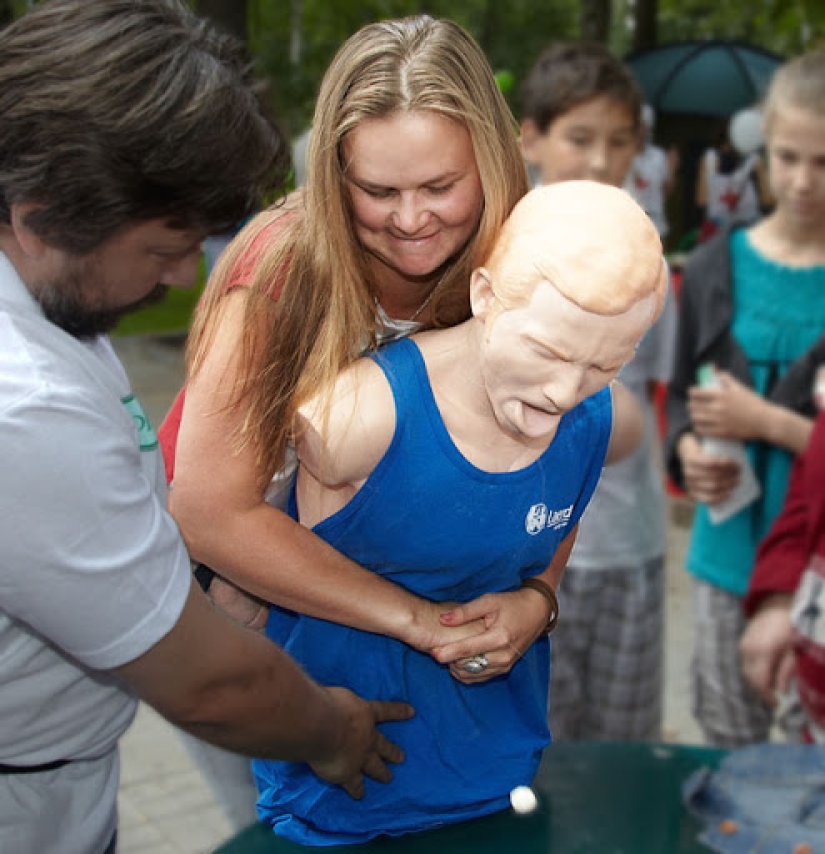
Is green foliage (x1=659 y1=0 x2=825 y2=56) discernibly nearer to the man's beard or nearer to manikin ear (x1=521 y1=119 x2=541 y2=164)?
manikin ear (x1=521 y1=119 x2=541 y2=164)

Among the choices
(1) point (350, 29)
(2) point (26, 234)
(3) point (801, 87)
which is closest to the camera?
(2) point (26, 234)

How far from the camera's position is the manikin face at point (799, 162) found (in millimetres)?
2914

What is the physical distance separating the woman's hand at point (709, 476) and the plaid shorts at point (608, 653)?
269 mm

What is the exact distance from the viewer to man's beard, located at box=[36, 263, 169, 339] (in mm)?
1521

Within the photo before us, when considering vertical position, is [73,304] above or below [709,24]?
above

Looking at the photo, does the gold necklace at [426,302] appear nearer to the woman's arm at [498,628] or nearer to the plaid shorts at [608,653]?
the woman's arm at [498,628]

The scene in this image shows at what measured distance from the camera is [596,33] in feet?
43.7

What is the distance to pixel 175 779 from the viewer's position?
13.2 feet

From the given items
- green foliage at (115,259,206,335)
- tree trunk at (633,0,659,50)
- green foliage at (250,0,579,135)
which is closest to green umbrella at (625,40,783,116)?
tree trunk at (633,0,659,50)

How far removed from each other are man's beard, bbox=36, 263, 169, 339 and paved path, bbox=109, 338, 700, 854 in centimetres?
168

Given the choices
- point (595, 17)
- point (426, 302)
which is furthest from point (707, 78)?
point (426, 302)

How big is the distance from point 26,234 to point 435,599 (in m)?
0.74

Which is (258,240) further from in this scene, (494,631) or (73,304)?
(494,631)

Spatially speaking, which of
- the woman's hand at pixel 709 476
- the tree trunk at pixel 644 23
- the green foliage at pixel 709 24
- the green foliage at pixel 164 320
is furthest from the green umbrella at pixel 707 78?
the woman's hand at pixel 709 476
